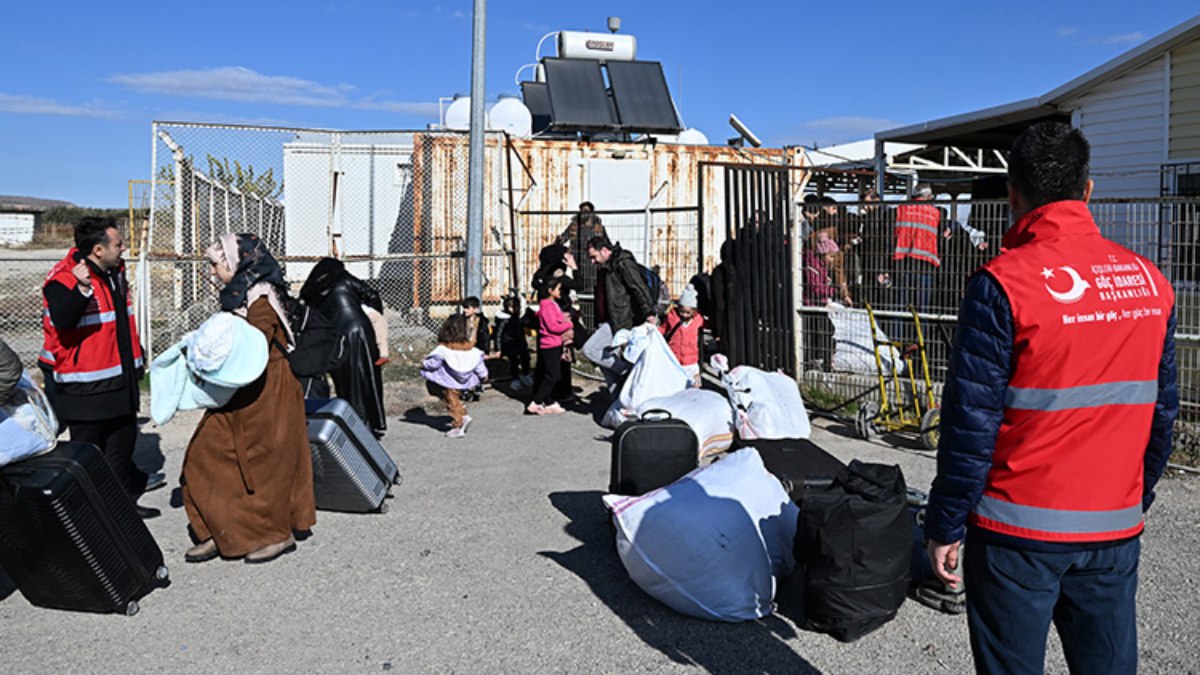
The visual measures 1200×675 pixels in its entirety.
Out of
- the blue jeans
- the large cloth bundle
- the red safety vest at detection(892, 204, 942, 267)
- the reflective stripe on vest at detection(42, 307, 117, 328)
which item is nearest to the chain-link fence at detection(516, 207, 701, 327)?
the red safety vest at detection(892, 204, 942, 267)

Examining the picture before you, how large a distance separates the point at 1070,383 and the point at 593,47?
1823 cm

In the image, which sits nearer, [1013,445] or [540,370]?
[1013,445]

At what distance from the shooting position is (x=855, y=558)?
443cm

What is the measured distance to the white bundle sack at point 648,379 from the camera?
8.22 metres

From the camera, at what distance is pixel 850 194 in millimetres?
21781

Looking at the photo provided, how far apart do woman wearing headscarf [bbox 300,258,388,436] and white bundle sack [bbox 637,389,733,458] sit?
2543 mm

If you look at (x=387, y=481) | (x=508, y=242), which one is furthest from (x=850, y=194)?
(x=387, y=481)

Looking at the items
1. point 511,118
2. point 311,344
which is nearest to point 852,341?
point 311,344

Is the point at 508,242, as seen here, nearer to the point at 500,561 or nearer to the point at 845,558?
the point at 500,561

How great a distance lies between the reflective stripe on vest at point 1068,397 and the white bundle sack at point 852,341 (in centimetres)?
660

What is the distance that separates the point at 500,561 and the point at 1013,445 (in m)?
3.50

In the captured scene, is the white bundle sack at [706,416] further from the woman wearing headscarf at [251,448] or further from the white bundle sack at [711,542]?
the woman wearing headscarf at [251,448]

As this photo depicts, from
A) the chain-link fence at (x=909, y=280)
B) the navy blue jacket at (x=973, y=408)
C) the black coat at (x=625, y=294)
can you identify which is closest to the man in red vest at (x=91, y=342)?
the black coat at (x=625, y=294)

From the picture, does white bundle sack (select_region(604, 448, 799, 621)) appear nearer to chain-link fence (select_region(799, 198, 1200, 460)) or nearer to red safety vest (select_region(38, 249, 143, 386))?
red safety vest (select_region(38, 249, 143, 386))
